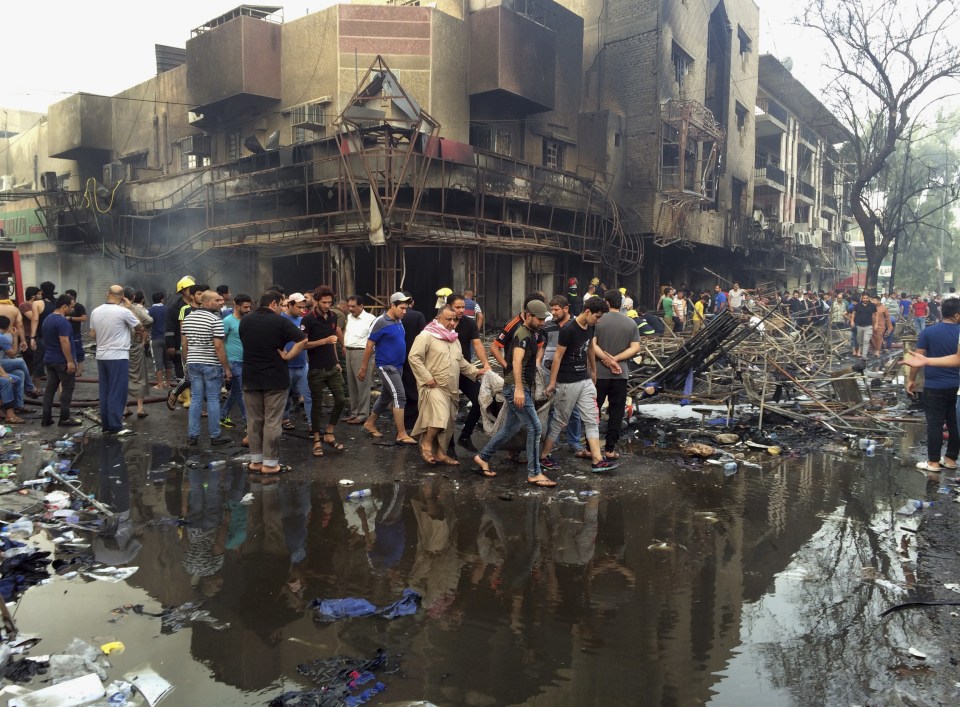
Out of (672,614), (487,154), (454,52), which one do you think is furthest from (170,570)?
(454,52)

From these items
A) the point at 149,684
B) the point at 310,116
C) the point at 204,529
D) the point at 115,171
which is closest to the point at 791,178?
the point at 310,116

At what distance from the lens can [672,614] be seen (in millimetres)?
3844

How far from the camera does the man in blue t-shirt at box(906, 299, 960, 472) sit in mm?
6785

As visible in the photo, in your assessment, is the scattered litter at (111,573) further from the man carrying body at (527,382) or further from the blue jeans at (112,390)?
the blue jeans at (112,390)

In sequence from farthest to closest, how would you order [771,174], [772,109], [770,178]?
[772,109] → [771,174] → [770,178]

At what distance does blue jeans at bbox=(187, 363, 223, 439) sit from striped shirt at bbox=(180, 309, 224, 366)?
94 mm

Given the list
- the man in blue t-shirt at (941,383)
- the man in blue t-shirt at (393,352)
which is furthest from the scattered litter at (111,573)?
the man in blue t-shirt at (941,383)

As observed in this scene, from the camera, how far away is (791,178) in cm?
4059

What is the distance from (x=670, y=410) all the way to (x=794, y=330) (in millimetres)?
3175

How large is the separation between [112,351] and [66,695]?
220 inches

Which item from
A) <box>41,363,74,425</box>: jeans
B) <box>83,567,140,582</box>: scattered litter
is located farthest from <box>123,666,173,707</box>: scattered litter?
<box>41,363,74,425</box>: jeans

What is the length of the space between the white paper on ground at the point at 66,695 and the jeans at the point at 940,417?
7414 millimetres

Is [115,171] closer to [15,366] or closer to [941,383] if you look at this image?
[15,366]

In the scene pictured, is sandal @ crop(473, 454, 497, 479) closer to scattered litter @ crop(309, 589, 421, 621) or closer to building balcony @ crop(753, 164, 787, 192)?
scattered litter @ crop(309, 589, 421, 621)
